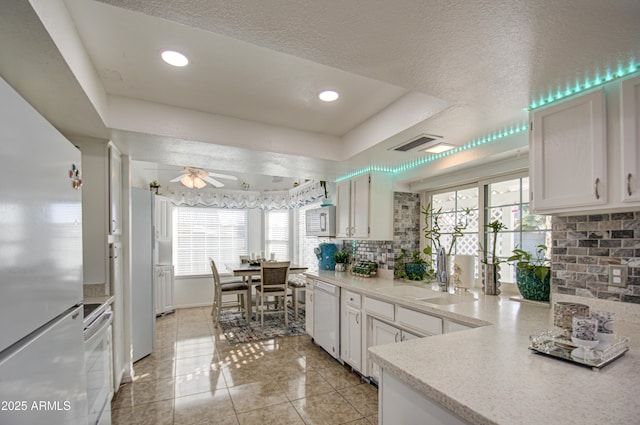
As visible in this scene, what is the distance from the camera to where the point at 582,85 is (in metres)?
1.58

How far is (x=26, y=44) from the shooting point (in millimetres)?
1254

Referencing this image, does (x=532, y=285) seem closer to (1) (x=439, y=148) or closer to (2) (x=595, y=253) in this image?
(2) (x=595, y=253)

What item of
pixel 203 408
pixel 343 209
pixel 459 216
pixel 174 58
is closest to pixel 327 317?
pixel 343 209

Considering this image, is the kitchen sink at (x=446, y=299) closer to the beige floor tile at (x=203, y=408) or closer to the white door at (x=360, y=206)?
the white door at (x=360, y=206)

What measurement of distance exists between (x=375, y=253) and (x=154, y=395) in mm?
2634

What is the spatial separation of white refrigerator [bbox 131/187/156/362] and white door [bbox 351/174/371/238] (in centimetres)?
237

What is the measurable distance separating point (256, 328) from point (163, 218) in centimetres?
251

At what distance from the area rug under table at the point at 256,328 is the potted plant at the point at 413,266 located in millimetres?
1784

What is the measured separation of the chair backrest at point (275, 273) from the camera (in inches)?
179

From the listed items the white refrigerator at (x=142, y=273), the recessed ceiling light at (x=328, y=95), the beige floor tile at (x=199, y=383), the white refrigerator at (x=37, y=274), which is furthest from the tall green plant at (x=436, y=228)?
the white refrigerator at (x=142, y=273)

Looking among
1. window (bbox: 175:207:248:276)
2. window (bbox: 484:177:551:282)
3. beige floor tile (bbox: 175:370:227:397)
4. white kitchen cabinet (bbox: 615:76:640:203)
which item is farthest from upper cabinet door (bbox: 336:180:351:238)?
window (bbox: 175:207:248:276)

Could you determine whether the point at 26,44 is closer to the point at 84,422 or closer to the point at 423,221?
the point at 84,422

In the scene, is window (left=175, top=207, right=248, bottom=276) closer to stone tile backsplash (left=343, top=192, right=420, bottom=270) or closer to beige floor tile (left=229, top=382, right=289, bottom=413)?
stone tile backsplash (left=343, top=192, right=420, bottom=270)

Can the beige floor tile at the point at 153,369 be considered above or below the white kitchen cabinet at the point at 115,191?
below
